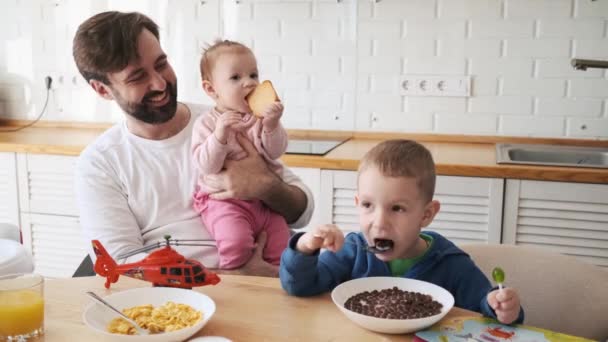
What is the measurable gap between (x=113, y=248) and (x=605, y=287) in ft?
4.37

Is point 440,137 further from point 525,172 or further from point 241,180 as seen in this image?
point 241,180

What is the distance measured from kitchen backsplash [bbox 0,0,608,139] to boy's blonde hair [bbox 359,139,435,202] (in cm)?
171

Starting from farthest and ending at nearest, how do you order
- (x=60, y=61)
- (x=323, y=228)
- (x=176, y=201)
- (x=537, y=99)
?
(x=60, y=61), (x=537, y=99), (x=176, y=201), (x=323, y=228)

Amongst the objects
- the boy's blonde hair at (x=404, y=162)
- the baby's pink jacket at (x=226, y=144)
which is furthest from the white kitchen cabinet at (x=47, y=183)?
the boy's blonde hair at (x=404, y=162)

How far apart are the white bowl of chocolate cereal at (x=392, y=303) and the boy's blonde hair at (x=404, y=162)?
24cm

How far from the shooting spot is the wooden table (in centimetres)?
116

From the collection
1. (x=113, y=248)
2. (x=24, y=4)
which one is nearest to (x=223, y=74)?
(x=113, y=248)

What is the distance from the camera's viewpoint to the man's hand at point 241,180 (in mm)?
1860

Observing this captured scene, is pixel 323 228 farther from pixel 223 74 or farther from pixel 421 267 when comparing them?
pixel 223 74

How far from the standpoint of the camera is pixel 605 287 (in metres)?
1.46

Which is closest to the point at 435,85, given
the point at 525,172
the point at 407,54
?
the point at 407,54

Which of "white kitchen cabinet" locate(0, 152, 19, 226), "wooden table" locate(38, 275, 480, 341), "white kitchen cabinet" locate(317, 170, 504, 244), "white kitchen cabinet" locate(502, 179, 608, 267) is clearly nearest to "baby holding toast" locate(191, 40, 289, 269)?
"wooden table" locate(38, 275, 480, 341)

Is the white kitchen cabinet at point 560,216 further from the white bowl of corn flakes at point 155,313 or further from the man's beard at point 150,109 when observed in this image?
the white bowl of corn flakes at point 155,313

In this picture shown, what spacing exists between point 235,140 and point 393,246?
0.74 m
